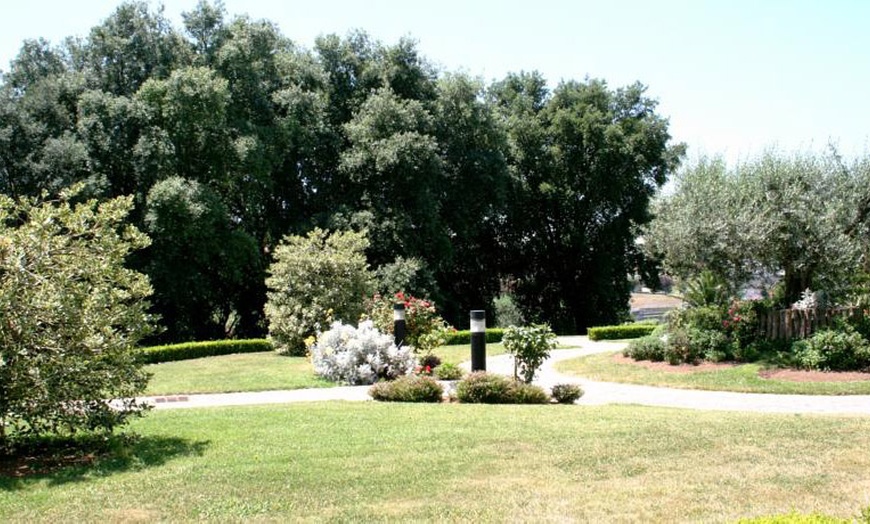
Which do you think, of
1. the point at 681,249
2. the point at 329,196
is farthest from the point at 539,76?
the point at 681,249

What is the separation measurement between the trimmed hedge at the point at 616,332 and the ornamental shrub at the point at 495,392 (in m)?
17.5

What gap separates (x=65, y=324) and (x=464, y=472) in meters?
4.48

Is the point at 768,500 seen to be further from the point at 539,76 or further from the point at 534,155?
the point at 539,76

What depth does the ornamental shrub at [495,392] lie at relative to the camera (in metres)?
11.9

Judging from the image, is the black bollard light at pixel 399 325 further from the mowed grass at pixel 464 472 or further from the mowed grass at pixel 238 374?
the mowed grass at pixel 464 472

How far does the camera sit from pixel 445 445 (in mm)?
8031

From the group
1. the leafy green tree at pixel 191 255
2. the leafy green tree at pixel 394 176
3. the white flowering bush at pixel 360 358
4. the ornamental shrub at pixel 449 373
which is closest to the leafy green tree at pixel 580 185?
the leafy green tree at pixel 394 176

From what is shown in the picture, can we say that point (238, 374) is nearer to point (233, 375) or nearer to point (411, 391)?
point (233, 375)

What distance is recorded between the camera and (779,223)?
54.7 ft

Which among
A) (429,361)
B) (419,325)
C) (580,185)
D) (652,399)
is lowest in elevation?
(652,399)

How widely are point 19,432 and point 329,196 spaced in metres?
24.7

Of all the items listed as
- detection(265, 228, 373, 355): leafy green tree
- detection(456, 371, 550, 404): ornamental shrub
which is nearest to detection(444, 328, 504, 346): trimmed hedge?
detection(265, 228, 373, 355): leafy green tree

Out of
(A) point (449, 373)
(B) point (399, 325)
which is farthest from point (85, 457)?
(B) point (399, 325)

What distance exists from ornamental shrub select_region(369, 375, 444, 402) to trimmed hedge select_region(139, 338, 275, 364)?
38.6 ft
